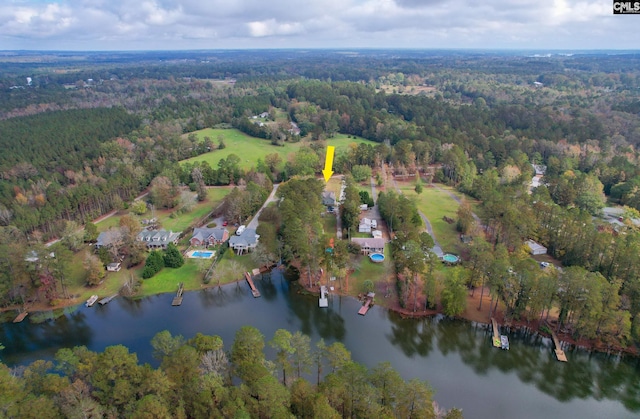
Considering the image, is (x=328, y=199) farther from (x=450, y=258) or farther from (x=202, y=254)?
(x=450, y=258)

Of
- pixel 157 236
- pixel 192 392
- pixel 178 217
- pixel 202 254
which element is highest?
pixel 192 392

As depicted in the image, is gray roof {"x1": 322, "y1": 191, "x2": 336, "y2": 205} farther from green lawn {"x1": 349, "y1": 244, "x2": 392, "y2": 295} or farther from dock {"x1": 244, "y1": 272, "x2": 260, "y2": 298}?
dock {"x1": 244, "y1": 272, "x2": 260, "y2": 298}

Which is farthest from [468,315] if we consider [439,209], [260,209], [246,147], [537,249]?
[246,147]

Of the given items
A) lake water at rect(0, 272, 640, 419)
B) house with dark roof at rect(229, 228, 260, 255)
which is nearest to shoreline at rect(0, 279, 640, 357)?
lake water at rect(0, 272, 640, 419)

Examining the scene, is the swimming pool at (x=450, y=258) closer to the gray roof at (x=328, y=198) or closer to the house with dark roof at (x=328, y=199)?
the house with dark roof at (x=328, y=199)

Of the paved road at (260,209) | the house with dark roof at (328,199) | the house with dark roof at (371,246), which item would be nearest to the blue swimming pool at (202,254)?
the paved road at (260,209)

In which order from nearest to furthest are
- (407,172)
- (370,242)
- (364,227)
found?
1. (370,242)
2. (364,227)
3. (407,172)

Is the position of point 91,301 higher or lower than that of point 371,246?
lower
